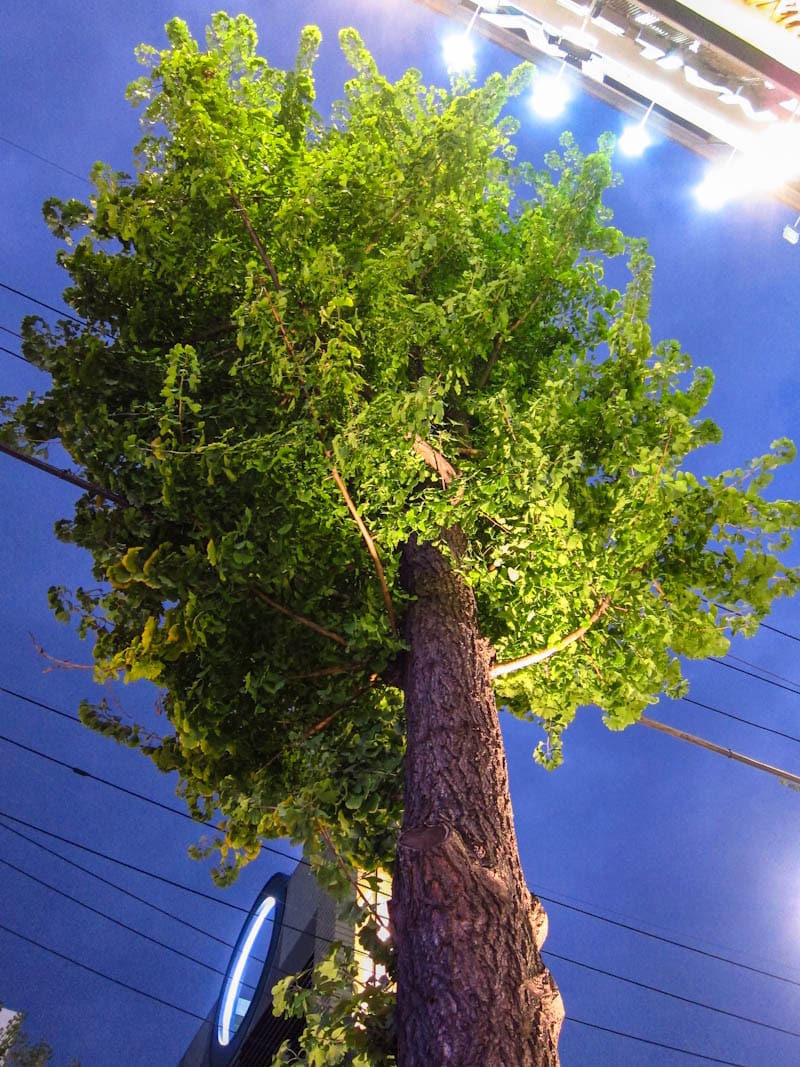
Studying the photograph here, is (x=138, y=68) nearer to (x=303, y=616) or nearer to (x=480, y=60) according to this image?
(x=480, y=60)

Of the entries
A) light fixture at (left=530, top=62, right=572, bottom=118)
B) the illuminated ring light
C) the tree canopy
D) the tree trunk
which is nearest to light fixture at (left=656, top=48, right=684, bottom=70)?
light fixture at (left=530, top=62, right=572, bottom=118)

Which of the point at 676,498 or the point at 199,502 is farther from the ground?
the point at 676,498

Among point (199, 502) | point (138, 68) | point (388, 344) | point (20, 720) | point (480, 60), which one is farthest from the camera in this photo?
point (20, 720)

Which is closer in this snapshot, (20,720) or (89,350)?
(89,350)

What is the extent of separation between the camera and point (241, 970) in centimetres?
1181

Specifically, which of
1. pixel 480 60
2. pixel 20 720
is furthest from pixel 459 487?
pixel 20 720

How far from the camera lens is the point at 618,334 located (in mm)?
4102

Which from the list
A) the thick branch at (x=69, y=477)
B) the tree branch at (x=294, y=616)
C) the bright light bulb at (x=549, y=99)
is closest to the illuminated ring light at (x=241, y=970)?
the tree branch at (x=294, y=616)

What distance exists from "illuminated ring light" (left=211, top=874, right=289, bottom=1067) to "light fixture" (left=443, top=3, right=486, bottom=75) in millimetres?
11123

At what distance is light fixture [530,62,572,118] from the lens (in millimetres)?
7465

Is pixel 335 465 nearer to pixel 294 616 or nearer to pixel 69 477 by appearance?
pixel 294 616

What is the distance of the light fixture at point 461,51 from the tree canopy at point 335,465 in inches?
35.9

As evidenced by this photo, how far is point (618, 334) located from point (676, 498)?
3.68 ft

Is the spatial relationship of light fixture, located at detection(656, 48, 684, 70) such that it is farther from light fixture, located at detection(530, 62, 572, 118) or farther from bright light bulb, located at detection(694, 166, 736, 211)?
bright light bulb, located at detection(694, 166, 736, 211)
